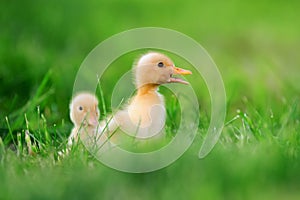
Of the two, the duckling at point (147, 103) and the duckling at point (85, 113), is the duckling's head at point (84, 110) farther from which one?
the duckling at point (147, 103)

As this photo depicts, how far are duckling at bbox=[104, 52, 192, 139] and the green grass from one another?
22 centimetres

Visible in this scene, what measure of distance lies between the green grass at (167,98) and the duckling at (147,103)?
0.71 ft

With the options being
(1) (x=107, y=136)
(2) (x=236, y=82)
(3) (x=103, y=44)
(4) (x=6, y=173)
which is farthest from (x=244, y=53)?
(4) (x=6, y=173)

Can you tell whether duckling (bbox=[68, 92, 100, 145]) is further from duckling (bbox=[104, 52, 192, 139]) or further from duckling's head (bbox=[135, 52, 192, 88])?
duckling's head (bbox=[135, 52, 192, 88])

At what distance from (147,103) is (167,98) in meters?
1.94

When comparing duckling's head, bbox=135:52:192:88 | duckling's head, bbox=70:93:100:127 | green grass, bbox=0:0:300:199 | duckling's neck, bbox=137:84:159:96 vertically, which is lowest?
green grass, bbox=0:0:300:199

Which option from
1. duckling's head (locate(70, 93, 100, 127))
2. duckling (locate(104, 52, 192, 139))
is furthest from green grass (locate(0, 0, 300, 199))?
duckling (locate(104, 52, 192, 139))

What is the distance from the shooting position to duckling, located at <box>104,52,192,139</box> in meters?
3.45

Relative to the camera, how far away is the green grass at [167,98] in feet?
9.02

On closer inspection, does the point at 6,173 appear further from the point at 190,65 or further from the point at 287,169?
the point at 190,65

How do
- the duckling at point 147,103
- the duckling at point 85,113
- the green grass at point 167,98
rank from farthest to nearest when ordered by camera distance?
the duckling at point 85,113 < the duckling at point 147,103 < the green grass at point 167,98

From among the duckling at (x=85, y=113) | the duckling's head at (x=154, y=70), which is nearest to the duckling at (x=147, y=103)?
the duckling's head at (x=154, y=70)

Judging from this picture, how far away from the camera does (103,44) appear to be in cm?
686

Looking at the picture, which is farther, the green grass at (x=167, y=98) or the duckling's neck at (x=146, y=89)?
the duckling's neck at (x=146, y=89)
